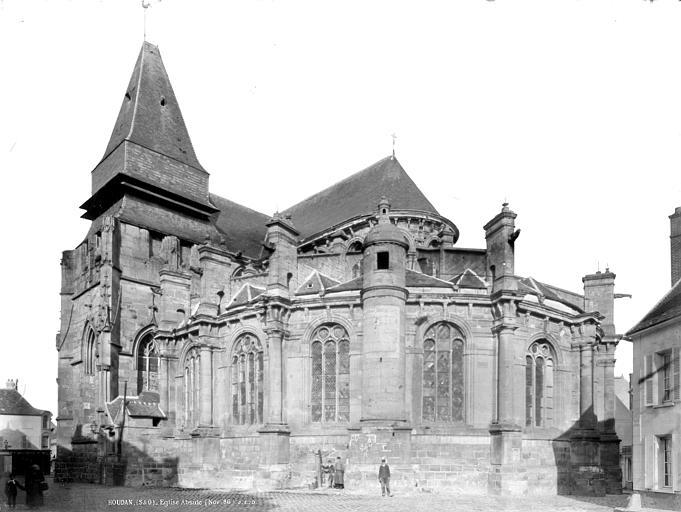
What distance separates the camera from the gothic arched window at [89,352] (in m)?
28.5

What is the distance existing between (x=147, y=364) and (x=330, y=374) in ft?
34.0

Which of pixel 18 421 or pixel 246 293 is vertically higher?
pixel 246 293

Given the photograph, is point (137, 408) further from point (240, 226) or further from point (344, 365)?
point (240, 226)

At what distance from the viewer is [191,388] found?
25.0 m

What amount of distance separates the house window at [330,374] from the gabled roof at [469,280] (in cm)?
412

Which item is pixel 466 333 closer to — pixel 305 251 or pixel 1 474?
pixel 305 251

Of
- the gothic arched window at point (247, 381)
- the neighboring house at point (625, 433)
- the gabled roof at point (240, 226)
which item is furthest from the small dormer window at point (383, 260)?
the neighboring house at point (625, 433)

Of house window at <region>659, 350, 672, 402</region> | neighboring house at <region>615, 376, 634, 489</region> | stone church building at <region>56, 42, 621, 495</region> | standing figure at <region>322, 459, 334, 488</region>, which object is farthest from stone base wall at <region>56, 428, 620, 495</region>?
neighboring house at <region>615, 376, 634, 489</region>

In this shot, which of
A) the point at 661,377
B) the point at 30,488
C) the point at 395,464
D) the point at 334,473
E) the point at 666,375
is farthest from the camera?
the point at 334,473

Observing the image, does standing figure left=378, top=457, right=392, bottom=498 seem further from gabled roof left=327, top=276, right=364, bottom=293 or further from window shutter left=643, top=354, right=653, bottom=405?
window shutter left=643, top=354, right=653, bottom=405

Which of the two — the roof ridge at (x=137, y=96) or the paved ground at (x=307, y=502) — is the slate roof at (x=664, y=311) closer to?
the paved ground at (x=307, y=502)

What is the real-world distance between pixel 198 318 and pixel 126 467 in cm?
641

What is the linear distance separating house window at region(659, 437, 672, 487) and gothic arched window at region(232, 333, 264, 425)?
1147 cm

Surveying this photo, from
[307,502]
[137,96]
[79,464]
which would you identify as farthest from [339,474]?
[137,96]
